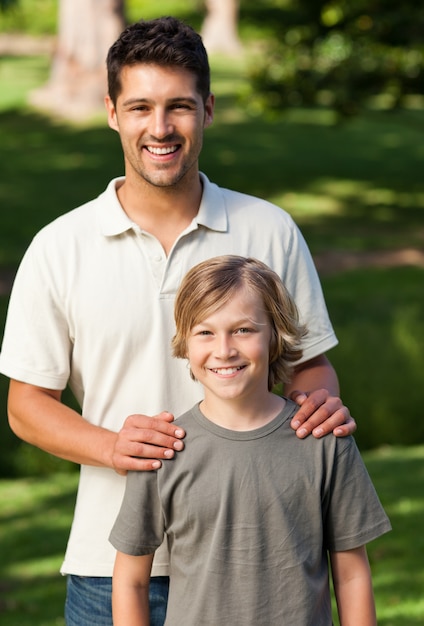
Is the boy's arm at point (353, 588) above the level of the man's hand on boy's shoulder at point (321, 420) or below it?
below

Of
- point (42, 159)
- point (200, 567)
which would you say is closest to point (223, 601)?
point (200, 567)

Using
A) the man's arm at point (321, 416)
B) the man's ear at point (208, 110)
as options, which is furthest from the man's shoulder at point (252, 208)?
the man's arm at point (321, 416)

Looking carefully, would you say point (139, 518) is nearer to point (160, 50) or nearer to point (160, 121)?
point (160, 121)

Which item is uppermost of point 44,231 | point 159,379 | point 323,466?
point 44,231

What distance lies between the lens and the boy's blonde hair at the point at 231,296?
2.45 meters

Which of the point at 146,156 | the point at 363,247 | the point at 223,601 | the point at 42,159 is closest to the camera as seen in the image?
the point at 223,601

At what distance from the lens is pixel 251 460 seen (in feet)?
7.99

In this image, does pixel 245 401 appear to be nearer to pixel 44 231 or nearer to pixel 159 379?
pixel 159 379

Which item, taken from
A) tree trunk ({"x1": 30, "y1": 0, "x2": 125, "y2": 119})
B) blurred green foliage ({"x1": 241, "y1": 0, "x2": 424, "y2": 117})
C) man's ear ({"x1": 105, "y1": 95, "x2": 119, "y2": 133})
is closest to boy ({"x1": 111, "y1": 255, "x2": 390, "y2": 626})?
man's ear ({"x1": 105, "y1": 95, "x2": 119, "y2": 133})

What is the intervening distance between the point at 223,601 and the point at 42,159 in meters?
13.5

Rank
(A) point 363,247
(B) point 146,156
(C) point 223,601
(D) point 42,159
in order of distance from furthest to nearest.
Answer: (D) point 42,159
(A) point 363,247
(B) point 146,156
(C) point 223,601

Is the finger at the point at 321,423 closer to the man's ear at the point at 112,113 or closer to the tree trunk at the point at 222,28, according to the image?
the man's ear at the point at 112,113

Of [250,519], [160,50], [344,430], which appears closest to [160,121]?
[160,50]

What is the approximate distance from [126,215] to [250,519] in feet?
2.63
